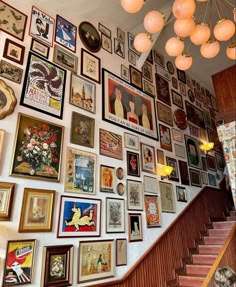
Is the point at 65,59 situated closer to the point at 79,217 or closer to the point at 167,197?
the point at 79,217

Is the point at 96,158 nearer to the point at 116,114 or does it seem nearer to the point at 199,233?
the point at 116,114

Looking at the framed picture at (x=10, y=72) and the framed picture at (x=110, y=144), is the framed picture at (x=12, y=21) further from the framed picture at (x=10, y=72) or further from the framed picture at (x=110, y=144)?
the framed picture at (x=110, y=144)

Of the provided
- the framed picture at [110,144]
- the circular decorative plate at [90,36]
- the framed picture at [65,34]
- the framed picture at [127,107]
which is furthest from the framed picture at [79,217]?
the circular decorative plate at [90,36]

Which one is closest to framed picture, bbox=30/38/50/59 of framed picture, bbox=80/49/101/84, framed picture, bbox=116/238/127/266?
framed picture, bbox=80/49/101/84

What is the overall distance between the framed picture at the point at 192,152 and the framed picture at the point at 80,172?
3.12m

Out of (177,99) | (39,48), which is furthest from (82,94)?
(177,99)

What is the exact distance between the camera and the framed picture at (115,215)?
137 inches

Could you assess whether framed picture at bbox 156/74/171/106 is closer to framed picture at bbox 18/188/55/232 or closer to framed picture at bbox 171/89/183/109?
framed picture at bbox 171/89/183/109

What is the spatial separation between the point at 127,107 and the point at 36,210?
2.59 meters

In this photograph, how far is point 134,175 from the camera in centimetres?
415

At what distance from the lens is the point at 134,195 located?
400 cm

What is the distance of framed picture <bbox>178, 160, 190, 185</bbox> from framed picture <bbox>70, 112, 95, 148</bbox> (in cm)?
257

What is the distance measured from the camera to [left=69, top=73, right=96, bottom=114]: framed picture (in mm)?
3679

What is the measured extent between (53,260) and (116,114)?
252cm
